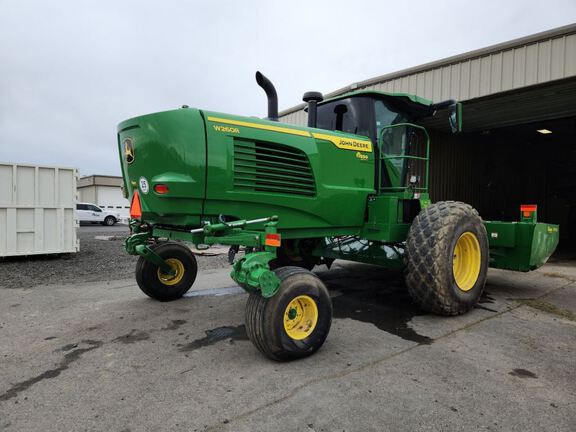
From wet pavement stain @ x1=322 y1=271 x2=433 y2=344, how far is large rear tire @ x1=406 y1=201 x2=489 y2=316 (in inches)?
15.7

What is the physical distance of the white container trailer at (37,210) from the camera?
7500 mm

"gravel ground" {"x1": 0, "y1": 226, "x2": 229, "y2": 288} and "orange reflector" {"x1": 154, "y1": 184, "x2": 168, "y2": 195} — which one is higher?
"orange reflector" {"x1": 154, "y1": 184, "x2": 168, "y2": 195}

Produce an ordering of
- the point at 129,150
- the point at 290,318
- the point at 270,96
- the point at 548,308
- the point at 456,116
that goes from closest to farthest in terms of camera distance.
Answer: the point at 290,318 → the point at 129,150 → the point at 270,96 → the point at 456,116 → the point at 548,308

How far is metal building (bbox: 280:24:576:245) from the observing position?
718 cm

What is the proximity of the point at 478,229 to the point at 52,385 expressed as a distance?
172 inches

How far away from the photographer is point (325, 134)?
4.00m

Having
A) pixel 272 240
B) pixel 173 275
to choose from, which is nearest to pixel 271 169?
pixel 272 240

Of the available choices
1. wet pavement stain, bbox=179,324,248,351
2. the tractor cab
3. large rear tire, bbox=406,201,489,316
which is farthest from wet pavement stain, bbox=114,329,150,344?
the tractor cab

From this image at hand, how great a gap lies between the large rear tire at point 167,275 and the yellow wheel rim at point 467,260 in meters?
3.35

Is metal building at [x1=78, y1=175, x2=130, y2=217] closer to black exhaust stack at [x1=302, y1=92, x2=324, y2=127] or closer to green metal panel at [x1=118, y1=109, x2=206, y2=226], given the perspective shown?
black exhaust stack at [x1=302, y1=92, x2=324, y2=127]

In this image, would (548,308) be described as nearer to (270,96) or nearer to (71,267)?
(270,96)

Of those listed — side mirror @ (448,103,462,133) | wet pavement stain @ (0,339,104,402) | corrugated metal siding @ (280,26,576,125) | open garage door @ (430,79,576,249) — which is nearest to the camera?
wet pavement stain @ (0,339,104,402)

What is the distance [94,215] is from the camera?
23.8m

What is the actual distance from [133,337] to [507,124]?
38.7ft
